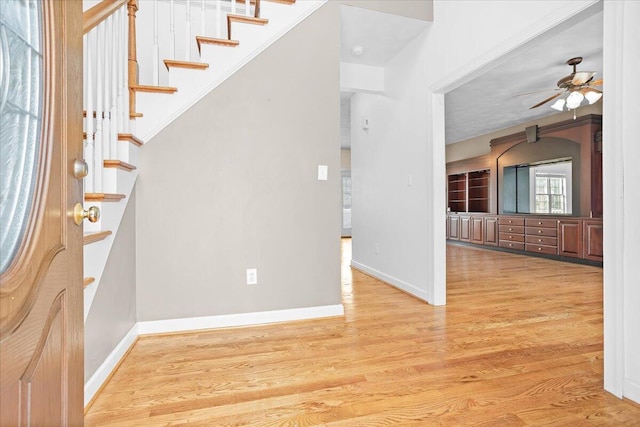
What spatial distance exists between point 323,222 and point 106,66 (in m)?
1.61

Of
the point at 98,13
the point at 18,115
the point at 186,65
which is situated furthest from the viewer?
the point at 186,65

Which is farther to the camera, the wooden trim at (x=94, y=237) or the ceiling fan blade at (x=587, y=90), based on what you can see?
the ceiling fan blade at (x=587, y=90)

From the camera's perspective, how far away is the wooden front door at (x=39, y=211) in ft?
1.89

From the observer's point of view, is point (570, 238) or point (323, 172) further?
point (570, 238)

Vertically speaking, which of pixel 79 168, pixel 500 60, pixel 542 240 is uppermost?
pixel 500 60

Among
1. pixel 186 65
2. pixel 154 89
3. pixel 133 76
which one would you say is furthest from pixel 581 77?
pixel 133 76

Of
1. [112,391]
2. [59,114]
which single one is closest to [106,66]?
[59,114]

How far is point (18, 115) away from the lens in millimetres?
615

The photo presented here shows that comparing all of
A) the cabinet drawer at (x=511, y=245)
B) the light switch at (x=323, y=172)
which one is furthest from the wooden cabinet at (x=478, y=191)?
the light switch at (x=323, y=172)

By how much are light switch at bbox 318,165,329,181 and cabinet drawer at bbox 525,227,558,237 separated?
470cm

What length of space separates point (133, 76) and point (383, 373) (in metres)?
2.30

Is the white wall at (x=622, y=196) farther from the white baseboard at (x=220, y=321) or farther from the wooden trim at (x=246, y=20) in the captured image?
the wooden trim at (x=246, y=20)

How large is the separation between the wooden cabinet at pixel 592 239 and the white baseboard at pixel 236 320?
4310 millimetres

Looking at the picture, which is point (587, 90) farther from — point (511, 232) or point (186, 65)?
point (186, 65)
